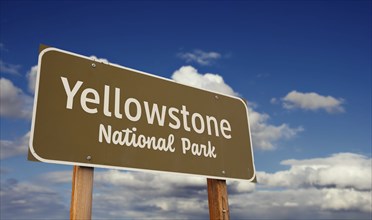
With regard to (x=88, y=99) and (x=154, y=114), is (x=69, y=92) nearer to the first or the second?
(x=88, y=99)

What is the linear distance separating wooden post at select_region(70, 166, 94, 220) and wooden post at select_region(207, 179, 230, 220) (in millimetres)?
1439

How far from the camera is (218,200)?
375 centimetres

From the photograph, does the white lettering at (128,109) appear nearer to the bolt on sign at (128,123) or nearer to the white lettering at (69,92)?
the bolt on sign at (128,123)

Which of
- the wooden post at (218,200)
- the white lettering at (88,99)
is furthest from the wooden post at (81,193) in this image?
the wooden post at (218,200)

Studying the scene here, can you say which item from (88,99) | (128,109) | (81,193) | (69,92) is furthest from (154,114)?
(81,193)

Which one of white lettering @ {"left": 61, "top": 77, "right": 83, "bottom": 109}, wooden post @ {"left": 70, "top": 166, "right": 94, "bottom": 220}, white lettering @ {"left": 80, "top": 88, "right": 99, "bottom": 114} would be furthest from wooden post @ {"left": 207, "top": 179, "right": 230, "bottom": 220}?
white lettering @ {"left": 61, "top": 77, "right": 83, "bottom": 109}

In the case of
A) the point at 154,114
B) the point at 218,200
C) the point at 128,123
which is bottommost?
the point at 218,200

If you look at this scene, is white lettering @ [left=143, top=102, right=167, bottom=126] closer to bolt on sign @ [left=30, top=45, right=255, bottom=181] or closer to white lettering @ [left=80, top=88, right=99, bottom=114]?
bolt on sign @ [left=30, top=45, right=255, bottom=181]

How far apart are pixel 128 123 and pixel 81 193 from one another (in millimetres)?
792

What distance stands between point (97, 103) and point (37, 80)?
0.55m

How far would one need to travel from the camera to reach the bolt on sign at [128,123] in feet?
9.55

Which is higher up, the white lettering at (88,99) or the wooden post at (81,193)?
the white lettering at (88,99)

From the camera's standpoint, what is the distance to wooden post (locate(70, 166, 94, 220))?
2.77 m

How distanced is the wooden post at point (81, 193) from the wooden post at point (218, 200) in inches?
56.6
